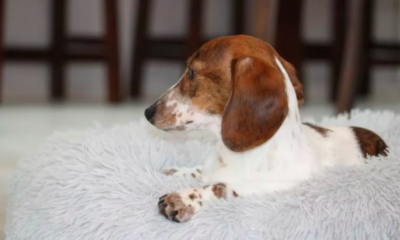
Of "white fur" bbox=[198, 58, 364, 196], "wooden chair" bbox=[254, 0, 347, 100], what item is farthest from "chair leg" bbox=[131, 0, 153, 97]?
"white fur" bbox=[198, 58, 364, 196]

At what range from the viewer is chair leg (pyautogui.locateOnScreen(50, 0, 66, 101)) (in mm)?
4199

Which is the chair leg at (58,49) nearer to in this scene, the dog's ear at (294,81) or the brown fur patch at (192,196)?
the dog's ear at (294,81)

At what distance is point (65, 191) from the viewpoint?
1.37 meters

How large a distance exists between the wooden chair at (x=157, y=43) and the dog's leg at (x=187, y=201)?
9.16 ft

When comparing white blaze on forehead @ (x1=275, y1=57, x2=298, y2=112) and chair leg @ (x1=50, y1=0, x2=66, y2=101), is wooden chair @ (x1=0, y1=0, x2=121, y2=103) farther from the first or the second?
white blaze on forehead @ (x1=275, y1=57, x2=298, y2=112)

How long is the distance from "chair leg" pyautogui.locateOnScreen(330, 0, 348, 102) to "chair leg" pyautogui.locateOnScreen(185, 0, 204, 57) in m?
1.08

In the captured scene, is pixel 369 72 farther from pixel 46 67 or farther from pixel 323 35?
pixel 46 67

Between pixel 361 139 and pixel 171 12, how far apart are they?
3.26 metres

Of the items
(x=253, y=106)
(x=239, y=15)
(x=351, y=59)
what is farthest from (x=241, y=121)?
(x=239, y=15)

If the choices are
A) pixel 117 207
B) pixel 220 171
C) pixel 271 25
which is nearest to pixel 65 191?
pixel 117 207

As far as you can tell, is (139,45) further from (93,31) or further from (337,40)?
(337,40)

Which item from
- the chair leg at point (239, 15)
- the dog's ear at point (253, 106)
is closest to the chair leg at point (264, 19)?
the dog's ear at point (253, 106)

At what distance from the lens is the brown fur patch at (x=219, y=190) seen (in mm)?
1309

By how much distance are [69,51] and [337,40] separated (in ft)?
6.43
